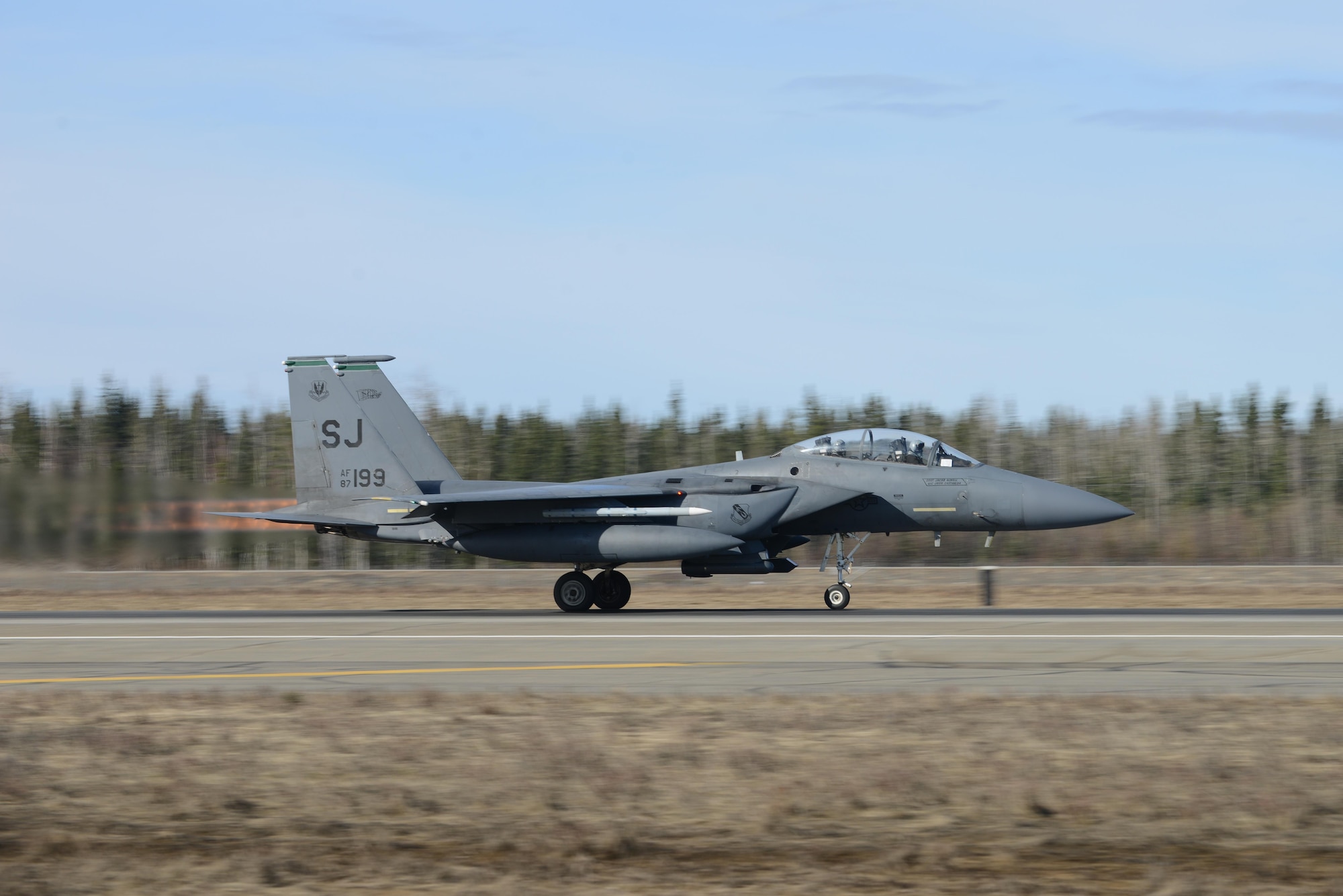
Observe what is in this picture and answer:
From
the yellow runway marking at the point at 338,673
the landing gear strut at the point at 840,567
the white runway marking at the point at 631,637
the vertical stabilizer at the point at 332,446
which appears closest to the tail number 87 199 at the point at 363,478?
the vertical stabilizer at the point at 332,446

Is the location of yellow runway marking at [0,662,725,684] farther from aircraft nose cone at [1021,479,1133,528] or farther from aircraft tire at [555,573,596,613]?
aircraft nose cone at [1021,479,1133,528]

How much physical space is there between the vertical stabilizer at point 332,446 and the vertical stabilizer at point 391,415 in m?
0.15

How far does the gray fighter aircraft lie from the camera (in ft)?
→ 68.4

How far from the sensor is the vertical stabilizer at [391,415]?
22688 mm

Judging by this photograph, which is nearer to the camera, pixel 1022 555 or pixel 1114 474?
pixel 1022 555

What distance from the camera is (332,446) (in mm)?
22484

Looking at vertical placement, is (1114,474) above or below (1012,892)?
above

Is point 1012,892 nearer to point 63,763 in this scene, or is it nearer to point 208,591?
point 63,763

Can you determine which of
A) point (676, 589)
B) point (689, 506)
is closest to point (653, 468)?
point (676, 589)

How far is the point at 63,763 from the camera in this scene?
7805 mm

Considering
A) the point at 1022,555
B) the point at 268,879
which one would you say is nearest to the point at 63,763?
the point at 268,879

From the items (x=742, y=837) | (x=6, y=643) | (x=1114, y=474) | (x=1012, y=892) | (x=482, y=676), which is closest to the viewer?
(x=1012, y=892)

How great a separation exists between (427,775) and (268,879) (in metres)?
1.97

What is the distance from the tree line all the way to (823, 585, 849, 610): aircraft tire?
1029 cm
